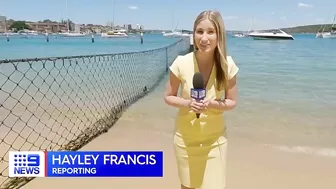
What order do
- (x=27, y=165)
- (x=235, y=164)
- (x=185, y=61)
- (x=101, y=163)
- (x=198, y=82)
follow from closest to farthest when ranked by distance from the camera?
(x=198, y=82) < (x=185, y=61) < (x=101, y=163) < (x=27, y=165) < (x=235, y=164)

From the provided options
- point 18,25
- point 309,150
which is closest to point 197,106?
point 309,150

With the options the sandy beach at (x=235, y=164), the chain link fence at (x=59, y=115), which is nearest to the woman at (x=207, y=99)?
the sandy beach at (x=235, y=164)

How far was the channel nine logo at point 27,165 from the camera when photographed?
3.40m

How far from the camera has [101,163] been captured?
3361mm

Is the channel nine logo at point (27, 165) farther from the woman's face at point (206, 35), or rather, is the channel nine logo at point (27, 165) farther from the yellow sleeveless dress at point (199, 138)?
the woman's face at point (206, 35)

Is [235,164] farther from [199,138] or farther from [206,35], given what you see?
[206,35]

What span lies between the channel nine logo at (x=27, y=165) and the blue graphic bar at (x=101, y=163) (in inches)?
3.5

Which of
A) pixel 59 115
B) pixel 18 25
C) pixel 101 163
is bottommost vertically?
pixel 59 115

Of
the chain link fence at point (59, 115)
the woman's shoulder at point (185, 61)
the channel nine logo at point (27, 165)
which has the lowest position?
the chain link fence at point (59, 115)

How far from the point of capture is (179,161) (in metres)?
2.36

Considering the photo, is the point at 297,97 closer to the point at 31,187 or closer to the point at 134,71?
the point at 134,71

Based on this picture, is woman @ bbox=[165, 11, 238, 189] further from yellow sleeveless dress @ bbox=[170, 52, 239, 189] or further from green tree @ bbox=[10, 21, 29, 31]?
green tree @ bbox=[10, 21, 29, 31]

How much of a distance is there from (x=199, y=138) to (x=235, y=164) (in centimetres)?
223

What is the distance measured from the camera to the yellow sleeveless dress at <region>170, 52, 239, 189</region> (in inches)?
86.6
